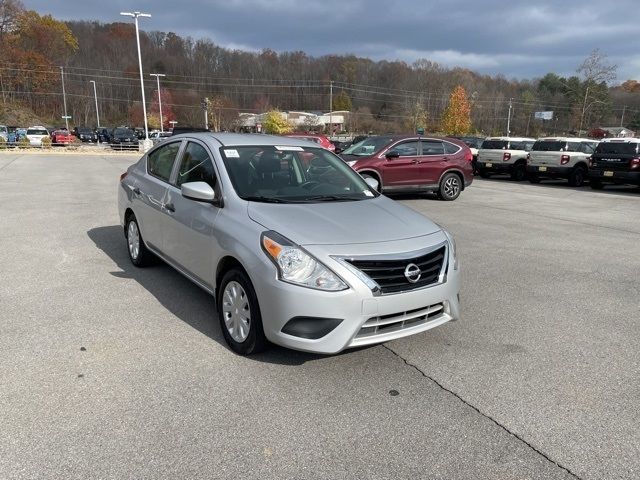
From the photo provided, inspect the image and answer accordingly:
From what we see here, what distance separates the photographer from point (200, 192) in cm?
401

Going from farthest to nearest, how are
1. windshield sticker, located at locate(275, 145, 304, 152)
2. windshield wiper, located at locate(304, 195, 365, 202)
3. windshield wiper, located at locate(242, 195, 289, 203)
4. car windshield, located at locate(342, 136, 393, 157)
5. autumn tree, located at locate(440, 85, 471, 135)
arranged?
autumn tree, located at locate(440, 85, 471, 135) → car windshield, located at locate(342, 136, 393, 157) → windshield sticker, located at locate(275, 145, 304, 152) → windshield wiper, located at locate(304, 195, 365, 202) → windshield wiper, located at locate(242, 195, 289, 203)

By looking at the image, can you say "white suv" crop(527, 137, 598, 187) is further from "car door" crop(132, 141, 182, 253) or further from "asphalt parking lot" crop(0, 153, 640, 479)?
"car door" crop(132, 141, 182, 253)

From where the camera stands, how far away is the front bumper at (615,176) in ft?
52.3

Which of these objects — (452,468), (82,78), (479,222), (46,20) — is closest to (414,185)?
(479,222)

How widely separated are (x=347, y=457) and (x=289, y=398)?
0.66 meters

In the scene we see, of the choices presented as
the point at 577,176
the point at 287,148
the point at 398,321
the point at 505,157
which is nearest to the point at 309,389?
the point at 398,321

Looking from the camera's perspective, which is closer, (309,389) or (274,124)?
(309,389)

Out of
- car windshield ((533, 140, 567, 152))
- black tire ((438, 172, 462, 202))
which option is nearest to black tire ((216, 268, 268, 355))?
black tire ((438, 172, 462, 202))

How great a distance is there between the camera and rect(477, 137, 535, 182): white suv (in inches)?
798

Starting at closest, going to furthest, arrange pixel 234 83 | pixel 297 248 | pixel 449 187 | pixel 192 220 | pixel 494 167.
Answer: pixel 297 248 < pixel 192 220 < pixel 449 187 < pixel 494 167 < pixel 234 83

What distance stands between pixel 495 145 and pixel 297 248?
19.9m

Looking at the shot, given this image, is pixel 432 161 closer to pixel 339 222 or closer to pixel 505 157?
pixel 505 157

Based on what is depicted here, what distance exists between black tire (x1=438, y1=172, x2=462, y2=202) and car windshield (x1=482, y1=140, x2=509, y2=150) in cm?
896

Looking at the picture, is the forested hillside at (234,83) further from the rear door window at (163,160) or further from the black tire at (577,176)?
the rear door window at (163,160)
